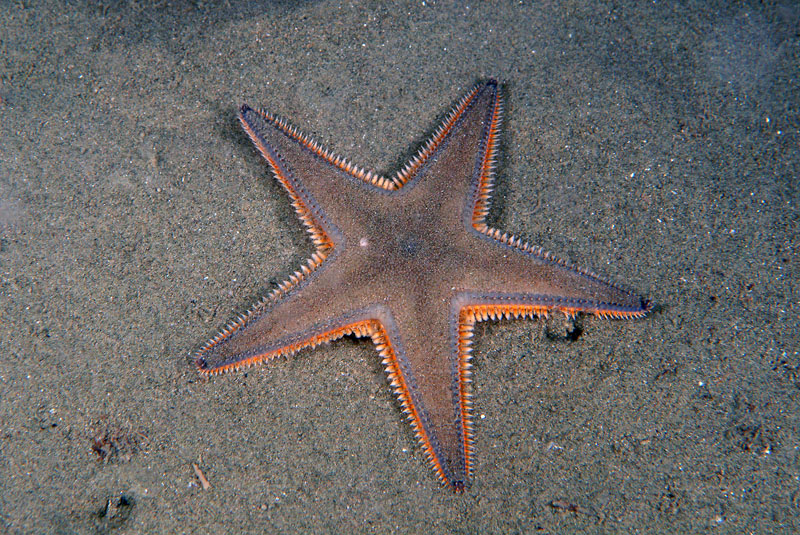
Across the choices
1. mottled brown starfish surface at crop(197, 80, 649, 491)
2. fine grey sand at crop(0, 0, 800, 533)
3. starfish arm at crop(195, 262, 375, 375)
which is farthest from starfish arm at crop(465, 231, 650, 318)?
starfish arm at crop(195, 262, 375, 375)

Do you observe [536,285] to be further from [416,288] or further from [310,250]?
[310,250]

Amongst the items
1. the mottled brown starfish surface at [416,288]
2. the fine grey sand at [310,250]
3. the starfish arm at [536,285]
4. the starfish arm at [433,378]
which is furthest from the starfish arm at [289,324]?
the starfish arm at [536,285]

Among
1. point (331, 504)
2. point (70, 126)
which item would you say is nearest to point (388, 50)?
point (70, 126)

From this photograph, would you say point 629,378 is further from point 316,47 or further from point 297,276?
point 316,47

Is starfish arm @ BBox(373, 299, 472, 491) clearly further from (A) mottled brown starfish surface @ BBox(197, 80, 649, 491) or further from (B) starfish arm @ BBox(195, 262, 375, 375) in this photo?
(B) starfish arm @ BBox(195, 262, 375, 375)

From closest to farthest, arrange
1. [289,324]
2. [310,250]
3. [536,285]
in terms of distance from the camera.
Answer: [289,324] < [536,285] < [310,250]

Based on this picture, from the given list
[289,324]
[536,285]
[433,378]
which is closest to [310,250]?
[289,324]
